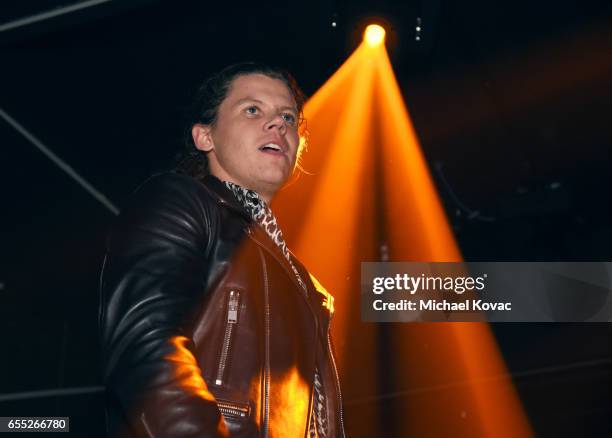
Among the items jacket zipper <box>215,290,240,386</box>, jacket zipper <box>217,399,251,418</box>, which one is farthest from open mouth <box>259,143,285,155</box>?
jacket zipper <box>217,399,251,418</box>

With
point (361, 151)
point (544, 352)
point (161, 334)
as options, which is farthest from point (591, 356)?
point (161, 334)

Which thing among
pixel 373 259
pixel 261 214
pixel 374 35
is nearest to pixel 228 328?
pixel 261 214

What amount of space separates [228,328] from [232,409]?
0.15 metres

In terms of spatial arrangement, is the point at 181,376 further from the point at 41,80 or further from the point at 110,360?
the point at 41,80

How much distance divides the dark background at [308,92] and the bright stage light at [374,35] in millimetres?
49

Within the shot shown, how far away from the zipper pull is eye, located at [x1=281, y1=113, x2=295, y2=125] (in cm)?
64

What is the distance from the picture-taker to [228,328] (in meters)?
1.23

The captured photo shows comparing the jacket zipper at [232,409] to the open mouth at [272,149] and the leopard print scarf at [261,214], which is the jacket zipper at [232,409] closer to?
the leopard print scarf at [261,214]

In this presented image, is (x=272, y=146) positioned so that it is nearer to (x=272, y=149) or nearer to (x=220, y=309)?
(x=272, y=149)

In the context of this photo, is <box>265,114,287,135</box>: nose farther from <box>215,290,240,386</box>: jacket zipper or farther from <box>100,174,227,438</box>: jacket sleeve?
<box>215,290,240,386</box>: jacket zipper

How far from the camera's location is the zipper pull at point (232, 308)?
1.24 m

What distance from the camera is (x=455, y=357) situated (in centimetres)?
432

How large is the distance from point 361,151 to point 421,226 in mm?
771

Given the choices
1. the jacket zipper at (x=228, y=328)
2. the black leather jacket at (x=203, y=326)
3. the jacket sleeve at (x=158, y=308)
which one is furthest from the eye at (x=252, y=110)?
the jacket zipper at (x=228, y=328)
